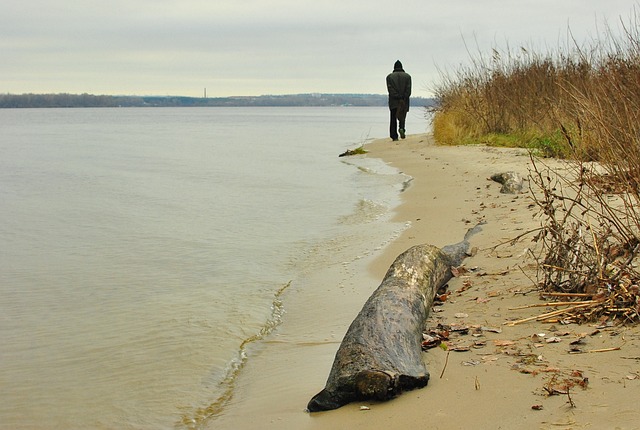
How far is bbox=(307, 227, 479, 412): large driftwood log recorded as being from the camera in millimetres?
4273

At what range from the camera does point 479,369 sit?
14.9ft

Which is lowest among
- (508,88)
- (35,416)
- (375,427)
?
(35,416)

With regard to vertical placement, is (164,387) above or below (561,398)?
below

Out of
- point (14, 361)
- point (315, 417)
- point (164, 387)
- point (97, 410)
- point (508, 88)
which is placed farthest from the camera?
point (508, 88)

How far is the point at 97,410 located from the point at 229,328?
5.96ft

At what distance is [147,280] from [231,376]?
338 cm

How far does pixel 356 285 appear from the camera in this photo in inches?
305

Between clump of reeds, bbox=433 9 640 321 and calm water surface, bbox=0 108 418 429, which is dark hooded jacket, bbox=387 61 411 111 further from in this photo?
clump of reeds, bbox=433 9 640 321

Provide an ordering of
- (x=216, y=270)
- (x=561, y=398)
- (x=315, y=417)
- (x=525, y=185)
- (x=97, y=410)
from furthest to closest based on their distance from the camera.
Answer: (x=525, y=185), (x=216, y=270), (x=97, y=410), (x=315, y=417), (x=561, y=398)

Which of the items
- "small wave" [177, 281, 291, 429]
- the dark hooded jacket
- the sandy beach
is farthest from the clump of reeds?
the dark hooded jacket

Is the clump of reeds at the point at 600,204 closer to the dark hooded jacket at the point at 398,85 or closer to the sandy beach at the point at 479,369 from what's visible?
the sandy beach at the point at 479,369

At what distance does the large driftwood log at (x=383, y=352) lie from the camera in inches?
168

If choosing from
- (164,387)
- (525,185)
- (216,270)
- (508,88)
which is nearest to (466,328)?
(164,387)

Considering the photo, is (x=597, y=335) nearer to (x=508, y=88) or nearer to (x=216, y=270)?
(x=216, y=270)
